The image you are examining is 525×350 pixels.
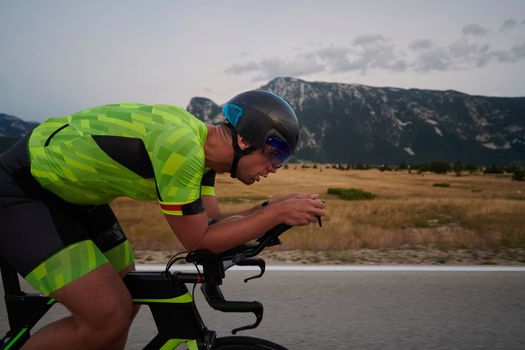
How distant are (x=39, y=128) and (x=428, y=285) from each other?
3.74m

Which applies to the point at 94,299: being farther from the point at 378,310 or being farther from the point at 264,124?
the point at 378,310

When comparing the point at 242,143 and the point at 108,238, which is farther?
the point at 108,238

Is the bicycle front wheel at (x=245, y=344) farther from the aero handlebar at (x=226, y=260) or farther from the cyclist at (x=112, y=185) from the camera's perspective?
the cyclist at (x=112, y=185)

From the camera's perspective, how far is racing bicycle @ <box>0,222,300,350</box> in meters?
1.69

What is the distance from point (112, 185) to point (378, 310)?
2611mm

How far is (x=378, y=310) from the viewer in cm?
369

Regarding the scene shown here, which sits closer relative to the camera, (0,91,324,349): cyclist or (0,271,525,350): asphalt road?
(0,91,324,349): cyclist

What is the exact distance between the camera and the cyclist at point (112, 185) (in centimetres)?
166

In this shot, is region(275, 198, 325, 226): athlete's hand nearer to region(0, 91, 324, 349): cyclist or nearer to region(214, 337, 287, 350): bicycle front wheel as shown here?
region(0, 91, 324, 349): cyclist

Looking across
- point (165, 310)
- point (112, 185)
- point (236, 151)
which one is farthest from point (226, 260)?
point (112, 185)

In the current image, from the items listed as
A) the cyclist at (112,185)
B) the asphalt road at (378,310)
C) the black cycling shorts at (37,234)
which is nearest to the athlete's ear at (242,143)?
the cyclist at (112,185)

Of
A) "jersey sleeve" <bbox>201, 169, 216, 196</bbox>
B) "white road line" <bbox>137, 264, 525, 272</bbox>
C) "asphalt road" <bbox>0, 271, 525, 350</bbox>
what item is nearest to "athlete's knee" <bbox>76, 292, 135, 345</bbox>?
"jersey sleeve" <bbox>201, 169, 216, 196</bbox>

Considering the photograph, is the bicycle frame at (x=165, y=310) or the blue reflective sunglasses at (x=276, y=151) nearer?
the bicycle frame at (x=165, y=310)

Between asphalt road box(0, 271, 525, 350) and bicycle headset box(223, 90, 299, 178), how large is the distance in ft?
5.43
